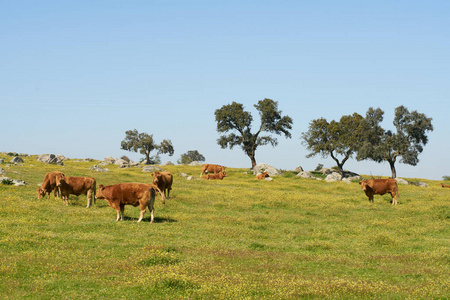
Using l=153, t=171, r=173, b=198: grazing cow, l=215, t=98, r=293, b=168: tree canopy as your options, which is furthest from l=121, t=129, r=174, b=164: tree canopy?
l=153, t=171, r=173, b=198: grazing cow

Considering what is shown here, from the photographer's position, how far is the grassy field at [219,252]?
12258 mm

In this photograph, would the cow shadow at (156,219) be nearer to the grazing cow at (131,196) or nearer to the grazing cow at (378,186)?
the grazing cow at (131,196)

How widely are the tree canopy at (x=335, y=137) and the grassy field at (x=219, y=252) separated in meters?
47.5

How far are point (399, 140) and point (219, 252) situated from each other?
6586 centimetres

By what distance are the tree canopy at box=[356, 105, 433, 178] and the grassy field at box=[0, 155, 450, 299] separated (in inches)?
1845

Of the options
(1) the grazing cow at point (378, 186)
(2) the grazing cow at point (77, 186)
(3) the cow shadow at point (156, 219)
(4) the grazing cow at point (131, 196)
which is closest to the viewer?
(4) the grazing cow at point (131, 196)

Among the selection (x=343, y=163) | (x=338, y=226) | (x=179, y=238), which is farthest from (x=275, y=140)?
(x=179, y=238)

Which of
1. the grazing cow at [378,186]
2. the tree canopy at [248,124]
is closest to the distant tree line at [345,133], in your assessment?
the tree canopy at [248,124]

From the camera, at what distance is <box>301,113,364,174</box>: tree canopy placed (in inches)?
3044

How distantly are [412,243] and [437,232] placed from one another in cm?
410

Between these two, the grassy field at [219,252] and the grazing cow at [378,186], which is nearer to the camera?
the grassy field at [219,252]

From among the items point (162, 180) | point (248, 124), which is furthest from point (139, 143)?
point (162, 180)

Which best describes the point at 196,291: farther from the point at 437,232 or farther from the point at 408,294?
the point at 437,232

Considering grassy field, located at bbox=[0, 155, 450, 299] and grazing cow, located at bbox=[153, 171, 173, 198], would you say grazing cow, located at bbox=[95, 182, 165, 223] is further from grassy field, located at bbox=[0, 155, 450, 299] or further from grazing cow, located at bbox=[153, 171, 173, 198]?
grazing cow, located at bbox=[153, 171, 173, 198]
